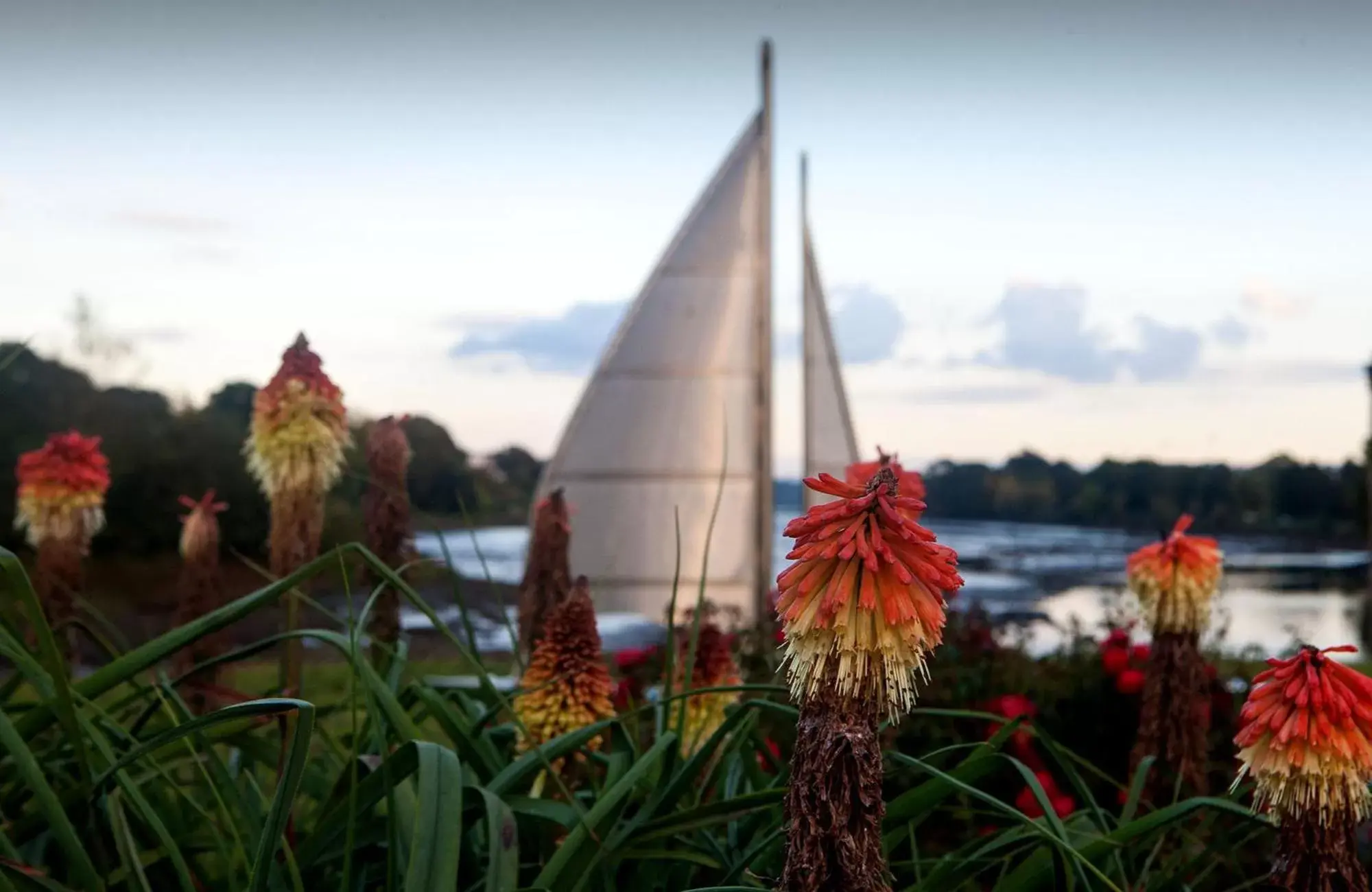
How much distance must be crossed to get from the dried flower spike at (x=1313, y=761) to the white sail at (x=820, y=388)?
10.4 meters

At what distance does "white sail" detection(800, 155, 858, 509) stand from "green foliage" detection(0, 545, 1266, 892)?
390 inches

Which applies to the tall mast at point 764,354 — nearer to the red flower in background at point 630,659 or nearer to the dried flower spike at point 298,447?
the red flower in background at point 630,659

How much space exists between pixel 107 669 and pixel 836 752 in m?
1.21

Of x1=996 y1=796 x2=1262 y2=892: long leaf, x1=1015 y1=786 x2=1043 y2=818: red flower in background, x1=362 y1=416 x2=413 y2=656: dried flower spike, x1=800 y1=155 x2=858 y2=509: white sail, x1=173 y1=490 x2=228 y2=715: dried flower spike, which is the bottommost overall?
x1=1015 y1=786 x2=1043 y2=818: red flower in background

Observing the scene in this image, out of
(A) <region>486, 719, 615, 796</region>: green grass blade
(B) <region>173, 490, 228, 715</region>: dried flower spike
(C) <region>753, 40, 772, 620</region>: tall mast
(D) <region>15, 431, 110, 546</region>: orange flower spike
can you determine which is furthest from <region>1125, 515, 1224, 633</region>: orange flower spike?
(C) <region>753, 40, 772, 620</region>: tall mast

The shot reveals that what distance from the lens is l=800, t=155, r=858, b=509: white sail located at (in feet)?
40.3

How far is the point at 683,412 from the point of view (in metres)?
12.5

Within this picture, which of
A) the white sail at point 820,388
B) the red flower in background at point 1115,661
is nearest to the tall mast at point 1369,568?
the white sail at point 820,388

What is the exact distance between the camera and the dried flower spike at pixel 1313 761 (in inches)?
65.7

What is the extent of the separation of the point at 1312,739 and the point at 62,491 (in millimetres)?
3023

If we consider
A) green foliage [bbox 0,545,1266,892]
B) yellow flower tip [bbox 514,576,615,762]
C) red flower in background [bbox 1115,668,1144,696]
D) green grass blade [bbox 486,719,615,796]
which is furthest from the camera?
red flower in background [bbox 1115,668,1144,696]

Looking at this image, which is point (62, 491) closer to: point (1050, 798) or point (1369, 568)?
point (1050, 798)

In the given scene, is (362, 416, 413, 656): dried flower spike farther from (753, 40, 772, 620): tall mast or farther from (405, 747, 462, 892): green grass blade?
(753, 40, 772, 620): tall mast

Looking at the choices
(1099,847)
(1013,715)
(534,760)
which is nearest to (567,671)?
(534,760)
